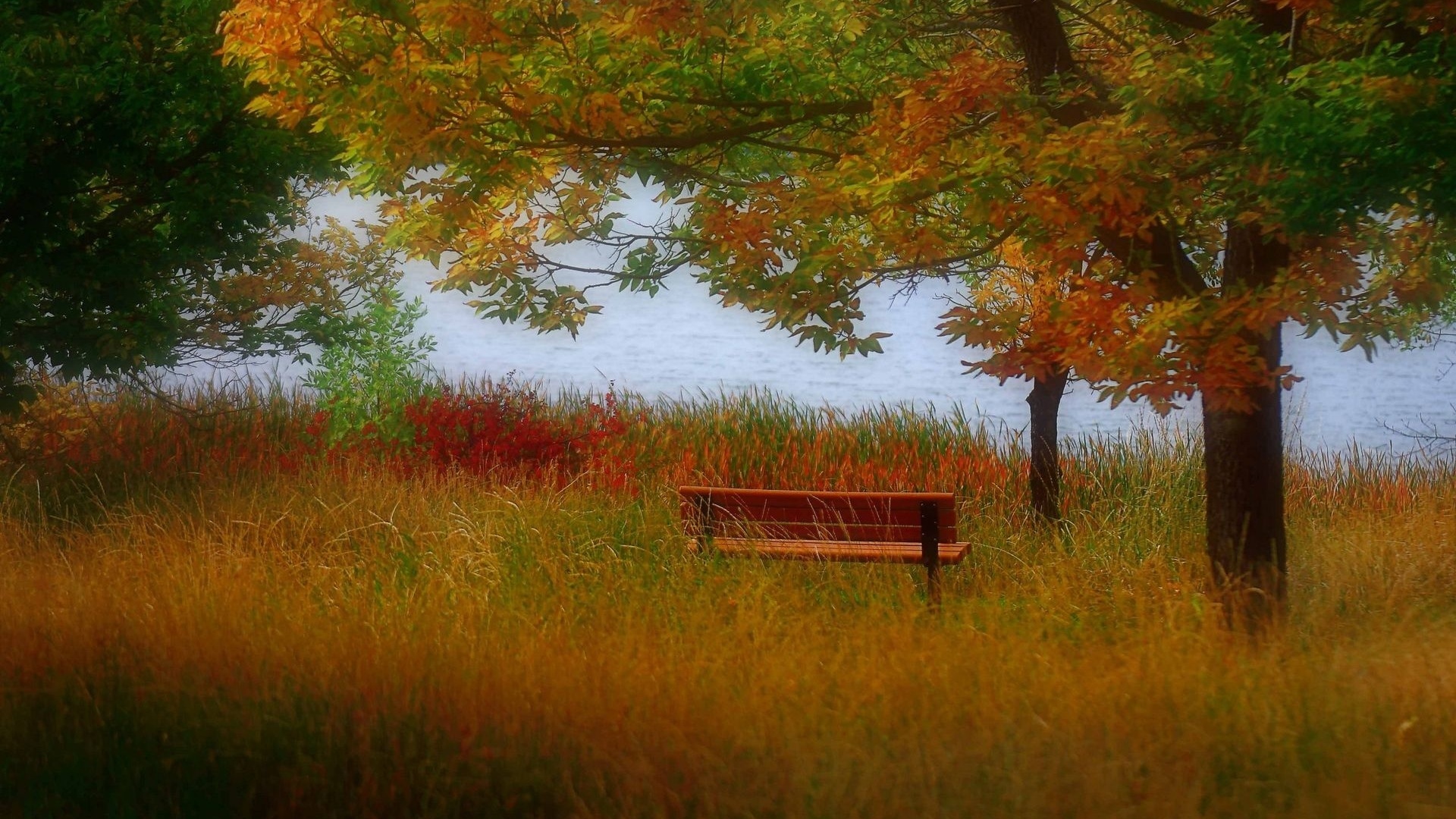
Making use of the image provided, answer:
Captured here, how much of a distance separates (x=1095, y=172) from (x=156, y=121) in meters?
6.31

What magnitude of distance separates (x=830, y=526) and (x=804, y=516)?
0.68ft

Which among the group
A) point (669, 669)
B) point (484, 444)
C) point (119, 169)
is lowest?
point (669, 669)

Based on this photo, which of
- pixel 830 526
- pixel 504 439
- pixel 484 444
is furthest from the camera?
pixel 504 439

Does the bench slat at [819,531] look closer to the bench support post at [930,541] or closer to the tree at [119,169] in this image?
the bench support post at [930,541]

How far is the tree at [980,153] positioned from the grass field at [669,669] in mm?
1318

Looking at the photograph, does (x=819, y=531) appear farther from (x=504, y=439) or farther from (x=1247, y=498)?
(x=504, y=439)

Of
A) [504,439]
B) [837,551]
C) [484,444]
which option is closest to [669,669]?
[837,551]

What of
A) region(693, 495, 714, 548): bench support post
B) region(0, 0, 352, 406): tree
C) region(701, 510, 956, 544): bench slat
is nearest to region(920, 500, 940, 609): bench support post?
region(701, 510, 956, 544): bench slat

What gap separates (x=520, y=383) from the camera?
15281 millimetres

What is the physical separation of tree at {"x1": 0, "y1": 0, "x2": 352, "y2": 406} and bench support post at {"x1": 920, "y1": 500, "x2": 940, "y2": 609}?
4.20 m

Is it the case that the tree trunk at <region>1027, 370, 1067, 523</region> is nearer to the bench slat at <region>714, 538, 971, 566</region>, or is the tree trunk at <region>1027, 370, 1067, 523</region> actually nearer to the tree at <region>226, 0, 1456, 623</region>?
the bench slat at <region>714, 538, 971, 566</region>

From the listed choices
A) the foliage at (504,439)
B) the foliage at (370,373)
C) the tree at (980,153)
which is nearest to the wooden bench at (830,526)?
the tree at (980,153)

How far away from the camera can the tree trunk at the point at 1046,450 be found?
36.5 feet

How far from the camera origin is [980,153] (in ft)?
19.5
